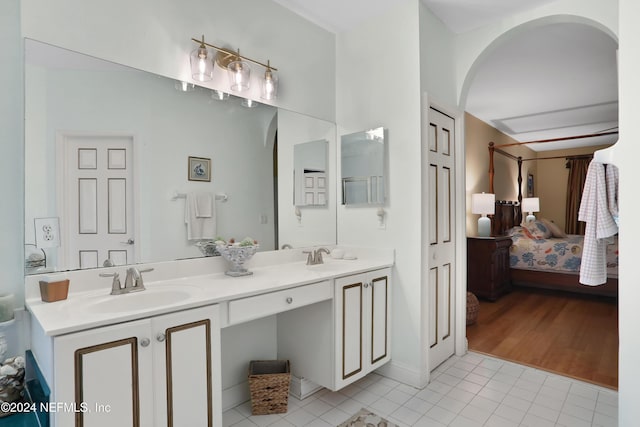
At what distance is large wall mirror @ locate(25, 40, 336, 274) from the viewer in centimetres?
157

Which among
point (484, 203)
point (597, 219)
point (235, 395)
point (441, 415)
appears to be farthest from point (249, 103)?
point (484, 203)

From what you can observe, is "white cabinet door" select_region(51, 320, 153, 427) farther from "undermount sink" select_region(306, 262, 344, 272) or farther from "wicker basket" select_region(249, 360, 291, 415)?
"undermount sink" select_region(306, 262, 344, 272)

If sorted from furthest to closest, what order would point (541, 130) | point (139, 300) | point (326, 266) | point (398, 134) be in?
point (541, 130), point (398, 134), point (326, 266), point (139, 300)

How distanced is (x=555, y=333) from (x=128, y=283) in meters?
3.69

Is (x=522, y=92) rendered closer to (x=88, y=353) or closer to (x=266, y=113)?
(x=266, y=113)

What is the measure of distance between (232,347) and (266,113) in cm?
153

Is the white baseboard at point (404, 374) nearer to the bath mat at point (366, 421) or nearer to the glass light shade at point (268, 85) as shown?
the bath mat at point (366, 421)

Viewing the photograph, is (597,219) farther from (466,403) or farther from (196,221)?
(196,221)

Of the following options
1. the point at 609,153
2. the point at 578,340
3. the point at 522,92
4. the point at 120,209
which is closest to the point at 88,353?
the point at 120,209

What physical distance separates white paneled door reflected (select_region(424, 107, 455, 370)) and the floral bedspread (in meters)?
2.81

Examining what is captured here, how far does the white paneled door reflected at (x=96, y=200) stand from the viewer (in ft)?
5.40

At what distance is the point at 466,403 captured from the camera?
2248 millimetres

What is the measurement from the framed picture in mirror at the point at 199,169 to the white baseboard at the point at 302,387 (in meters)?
1.41

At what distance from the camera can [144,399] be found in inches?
53.1
